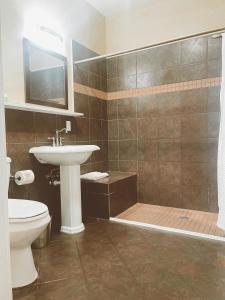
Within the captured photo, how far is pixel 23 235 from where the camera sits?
55.7 inches

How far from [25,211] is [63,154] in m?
0.61

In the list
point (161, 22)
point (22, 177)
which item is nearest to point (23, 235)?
point (22, 177)

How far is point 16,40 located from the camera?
2068 mm

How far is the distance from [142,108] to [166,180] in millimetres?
1003

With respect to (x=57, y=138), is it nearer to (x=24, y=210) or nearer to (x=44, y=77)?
(x=44, y=77)

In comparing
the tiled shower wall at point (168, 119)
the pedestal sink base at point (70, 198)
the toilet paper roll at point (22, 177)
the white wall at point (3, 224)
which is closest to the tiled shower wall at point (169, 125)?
the tiled shower wall at point (168, 119)

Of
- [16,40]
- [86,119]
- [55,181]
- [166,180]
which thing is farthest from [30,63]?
[166,180]

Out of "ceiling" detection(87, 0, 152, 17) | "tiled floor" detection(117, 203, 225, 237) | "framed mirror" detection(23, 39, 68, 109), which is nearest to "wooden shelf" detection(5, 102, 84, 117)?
"framed mirror" detection(23, 39, 68, 109)

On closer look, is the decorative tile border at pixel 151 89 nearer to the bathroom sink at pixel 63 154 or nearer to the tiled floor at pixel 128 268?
the bathroom sink at pixel 63 154

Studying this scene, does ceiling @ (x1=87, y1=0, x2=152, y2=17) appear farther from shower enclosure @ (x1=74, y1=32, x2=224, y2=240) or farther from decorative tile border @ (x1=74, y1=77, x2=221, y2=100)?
decorative tile border @ (x1=74, y1=77, x2=221, y2=100)

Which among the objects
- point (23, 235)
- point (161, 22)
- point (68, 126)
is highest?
point (161, 22)

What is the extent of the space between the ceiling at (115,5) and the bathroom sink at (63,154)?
6.74 ft

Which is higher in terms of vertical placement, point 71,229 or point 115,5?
point 115,5

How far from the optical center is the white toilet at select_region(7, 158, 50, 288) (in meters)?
1.39
